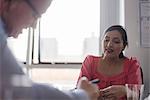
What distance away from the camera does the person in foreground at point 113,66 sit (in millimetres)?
2184

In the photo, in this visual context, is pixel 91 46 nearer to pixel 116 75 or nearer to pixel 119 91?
pixel 116 75

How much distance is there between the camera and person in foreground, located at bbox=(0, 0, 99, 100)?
0.66m

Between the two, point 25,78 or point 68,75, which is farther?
point 68,75

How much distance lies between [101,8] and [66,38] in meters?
0.45

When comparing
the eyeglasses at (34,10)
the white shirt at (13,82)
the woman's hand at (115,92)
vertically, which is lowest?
the woman's hand at (115,92)

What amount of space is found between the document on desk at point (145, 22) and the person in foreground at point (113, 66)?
13.0 inches

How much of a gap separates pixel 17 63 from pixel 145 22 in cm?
210

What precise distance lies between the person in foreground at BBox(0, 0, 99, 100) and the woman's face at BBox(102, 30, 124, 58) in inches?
61.0

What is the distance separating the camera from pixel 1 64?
2.16 ft

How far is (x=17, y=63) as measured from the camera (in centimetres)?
67

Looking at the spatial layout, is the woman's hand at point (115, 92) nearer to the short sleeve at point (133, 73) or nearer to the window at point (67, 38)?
the short sleeve at point (133, 73)

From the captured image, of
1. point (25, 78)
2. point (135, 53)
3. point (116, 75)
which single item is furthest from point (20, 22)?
point (135, 53)

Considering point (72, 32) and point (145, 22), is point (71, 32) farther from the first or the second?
point (145, 22)

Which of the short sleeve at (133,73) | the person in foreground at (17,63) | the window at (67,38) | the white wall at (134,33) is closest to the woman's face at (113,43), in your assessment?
the short sleeve at (133,73)
